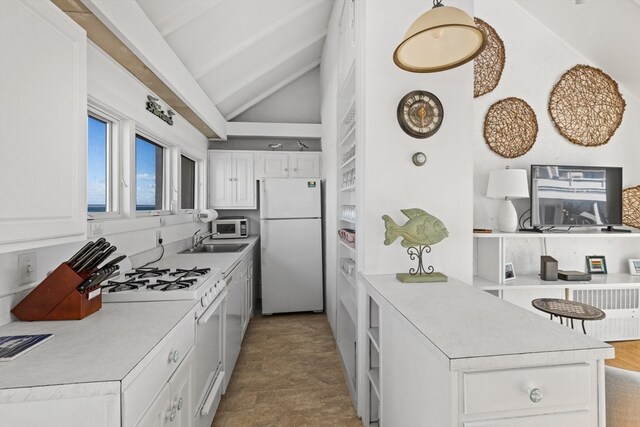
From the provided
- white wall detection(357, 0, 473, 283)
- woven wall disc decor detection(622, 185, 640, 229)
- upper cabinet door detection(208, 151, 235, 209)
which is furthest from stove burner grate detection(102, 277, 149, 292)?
woven wall disc decor detection(622, 185, 640, 229)

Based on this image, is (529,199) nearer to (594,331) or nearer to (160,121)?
(594,331)

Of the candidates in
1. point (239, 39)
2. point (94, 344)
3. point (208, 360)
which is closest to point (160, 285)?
point (208, 360)

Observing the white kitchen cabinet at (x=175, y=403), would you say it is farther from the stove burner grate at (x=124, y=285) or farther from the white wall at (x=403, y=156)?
the white wall at (x=403, y=156)

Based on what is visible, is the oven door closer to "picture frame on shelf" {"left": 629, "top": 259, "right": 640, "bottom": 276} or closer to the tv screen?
the tv screen

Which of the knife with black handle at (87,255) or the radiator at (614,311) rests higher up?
the knife with black handle at (87,255)

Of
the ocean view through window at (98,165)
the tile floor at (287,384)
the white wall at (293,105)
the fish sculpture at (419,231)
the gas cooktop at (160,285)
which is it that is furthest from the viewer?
the white wall at (293,105)

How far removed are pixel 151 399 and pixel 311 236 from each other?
3000 mm

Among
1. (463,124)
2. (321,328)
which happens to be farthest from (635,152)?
(321,328)

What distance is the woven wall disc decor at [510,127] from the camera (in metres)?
2.99

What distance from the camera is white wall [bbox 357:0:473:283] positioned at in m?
1.93

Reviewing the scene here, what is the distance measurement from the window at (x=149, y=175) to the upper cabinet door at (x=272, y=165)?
1.51 metres

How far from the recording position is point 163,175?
2904 millimetres

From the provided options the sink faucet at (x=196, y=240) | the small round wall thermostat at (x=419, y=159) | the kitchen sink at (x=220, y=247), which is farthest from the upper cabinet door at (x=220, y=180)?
the small round wall thermostat at (x=419, y=159)

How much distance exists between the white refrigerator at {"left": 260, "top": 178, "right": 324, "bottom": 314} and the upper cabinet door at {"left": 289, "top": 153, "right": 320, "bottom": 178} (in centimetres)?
39
